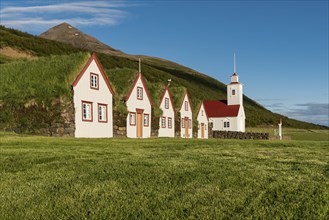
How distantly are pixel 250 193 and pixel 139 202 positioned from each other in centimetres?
190

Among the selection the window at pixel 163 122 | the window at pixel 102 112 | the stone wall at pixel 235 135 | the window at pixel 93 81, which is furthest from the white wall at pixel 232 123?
the window at pixel 93 81

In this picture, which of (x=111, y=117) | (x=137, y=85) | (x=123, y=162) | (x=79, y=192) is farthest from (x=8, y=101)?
(x=79, y=192)

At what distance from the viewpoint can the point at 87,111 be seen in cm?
3228

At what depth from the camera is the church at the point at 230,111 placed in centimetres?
7488

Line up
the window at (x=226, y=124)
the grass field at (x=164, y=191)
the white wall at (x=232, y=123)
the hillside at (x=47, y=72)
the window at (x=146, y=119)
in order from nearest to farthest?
the grass field at (x=164, y=191), the hillside at (x=47, y=72), the window at (x=146, y=119), the white wall at (x=232, y=123), the window at (x=226, y=124)

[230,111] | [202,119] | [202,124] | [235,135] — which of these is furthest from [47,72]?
[230,111]

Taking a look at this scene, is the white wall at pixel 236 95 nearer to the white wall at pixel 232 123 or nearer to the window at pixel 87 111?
the white wall at pixel 232 123

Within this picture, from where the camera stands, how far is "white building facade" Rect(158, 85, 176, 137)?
1770 inches

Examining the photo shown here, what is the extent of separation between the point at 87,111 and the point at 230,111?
47.9 m

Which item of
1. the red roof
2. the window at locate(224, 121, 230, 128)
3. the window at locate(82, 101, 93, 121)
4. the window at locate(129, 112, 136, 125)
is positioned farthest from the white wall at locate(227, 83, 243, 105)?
the window at locate(82, 101, 93, 121)

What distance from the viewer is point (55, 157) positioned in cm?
1182

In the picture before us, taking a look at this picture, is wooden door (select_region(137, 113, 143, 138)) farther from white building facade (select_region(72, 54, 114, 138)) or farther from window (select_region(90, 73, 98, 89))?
window (select_region(90, 73, 98, 89))

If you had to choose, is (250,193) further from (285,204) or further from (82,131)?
(82,131)

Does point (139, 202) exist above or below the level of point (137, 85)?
below
